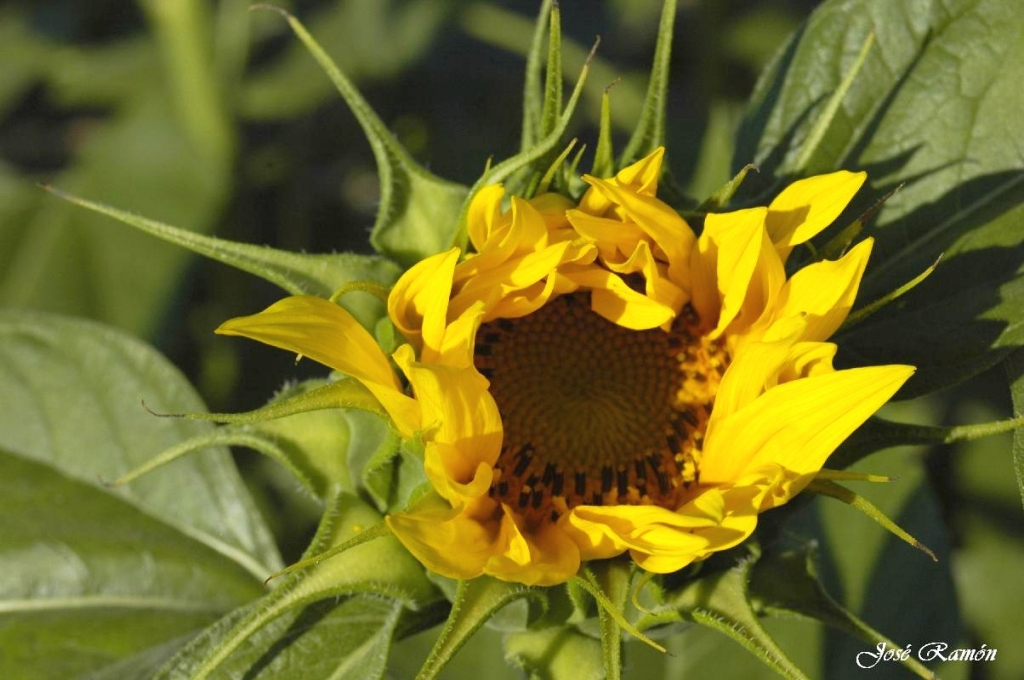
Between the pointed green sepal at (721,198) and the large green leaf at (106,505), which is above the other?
the pointed green sepal at (721,198)

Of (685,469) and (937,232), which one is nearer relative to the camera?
(685,469)

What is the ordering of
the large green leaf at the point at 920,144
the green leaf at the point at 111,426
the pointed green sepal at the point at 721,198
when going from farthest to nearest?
the green leaf at the point at 111,426 → the large green leaf at the point at 920,144 → the pointed green sepal at the point at 721,198

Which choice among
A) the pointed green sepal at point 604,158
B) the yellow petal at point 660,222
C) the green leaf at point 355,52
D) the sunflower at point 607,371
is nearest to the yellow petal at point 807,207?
the sunflower at point 607,371

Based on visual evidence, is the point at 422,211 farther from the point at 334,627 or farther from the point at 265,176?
the point at 265,176

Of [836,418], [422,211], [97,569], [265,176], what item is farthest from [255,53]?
[836,418]

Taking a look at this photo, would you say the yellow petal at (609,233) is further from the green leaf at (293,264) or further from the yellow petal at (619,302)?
the green leaf at (293,264)

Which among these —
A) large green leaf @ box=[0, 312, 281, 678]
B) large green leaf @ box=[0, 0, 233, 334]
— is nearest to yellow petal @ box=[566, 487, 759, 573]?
large green leaf @ box=[0, 312, 281, 678]
